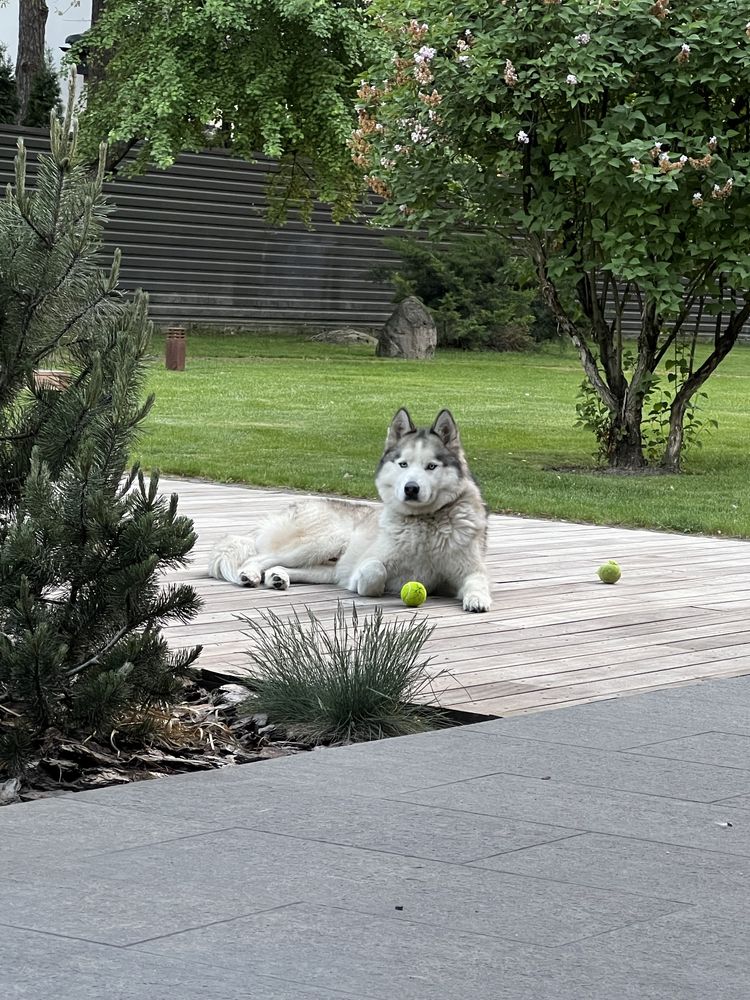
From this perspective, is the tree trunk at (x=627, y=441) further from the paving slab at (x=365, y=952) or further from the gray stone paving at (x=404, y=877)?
the paving slab at (x=365, y=952)

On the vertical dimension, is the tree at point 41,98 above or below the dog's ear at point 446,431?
above

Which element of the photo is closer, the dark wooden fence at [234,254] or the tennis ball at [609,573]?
the tennis ball at [609,573]

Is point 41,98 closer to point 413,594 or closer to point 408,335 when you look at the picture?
point 408,335

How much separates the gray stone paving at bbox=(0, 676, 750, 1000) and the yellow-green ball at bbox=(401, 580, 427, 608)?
8.79ft

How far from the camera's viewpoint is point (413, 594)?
817 centimetres

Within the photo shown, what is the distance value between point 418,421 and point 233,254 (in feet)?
54.7

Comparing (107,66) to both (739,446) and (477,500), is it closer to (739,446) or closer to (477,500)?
(739,446)

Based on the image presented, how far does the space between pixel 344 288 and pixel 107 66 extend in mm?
8281

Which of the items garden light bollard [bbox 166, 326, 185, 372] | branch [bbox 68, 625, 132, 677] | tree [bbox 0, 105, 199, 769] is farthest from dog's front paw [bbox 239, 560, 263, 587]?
garden light bollard [bbox 166, 326, 185, 372]

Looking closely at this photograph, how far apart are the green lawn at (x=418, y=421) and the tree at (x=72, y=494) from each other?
305 millimetres

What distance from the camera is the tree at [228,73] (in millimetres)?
28656

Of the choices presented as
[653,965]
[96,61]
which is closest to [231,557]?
[653,965]

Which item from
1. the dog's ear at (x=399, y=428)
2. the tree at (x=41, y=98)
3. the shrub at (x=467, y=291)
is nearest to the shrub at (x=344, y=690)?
the dog's ear at (x=399, y=428)

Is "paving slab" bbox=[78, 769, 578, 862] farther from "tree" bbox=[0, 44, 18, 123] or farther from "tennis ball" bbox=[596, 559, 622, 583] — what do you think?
"tree" bbox=[0, 44, 18, 123]
